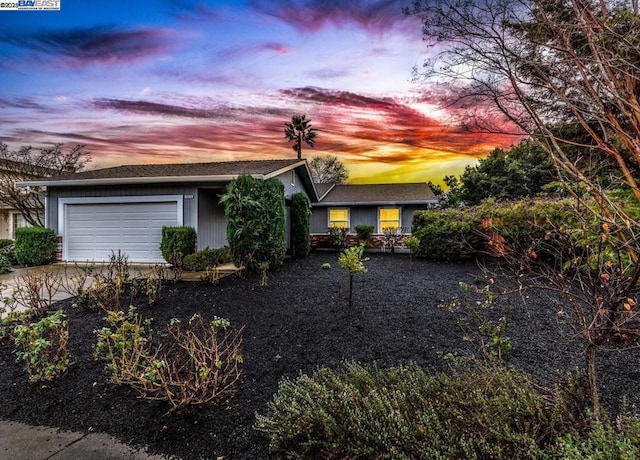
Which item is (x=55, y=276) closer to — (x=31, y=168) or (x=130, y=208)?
(x=130, y=208)

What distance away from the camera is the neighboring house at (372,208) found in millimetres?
17562

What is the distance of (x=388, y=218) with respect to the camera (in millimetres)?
18188

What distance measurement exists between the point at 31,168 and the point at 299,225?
1372 cm

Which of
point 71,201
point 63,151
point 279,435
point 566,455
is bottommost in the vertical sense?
point 279,435

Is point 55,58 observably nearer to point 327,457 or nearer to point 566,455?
point 327,457

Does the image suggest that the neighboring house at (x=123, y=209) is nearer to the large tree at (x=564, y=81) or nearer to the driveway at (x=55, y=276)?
the driveway at (x=55, y=276)

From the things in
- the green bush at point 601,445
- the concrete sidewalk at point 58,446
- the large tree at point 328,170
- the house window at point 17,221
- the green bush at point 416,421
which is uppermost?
the large tree at point 328,170

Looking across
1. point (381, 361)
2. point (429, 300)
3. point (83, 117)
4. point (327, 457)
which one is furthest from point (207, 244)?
point (327, 457)

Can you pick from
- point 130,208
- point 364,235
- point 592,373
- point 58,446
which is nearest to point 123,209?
point 130,208

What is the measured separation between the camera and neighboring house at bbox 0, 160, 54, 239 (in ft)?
49.7

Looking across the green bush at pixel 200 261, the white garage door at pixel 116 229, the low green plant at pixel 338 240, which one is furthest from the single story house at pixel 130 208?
the low green plant at pixel 338 240

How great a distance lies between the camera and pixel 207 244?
1284 cm

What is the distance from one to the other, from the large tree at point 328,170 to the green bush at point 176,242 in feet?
79.7

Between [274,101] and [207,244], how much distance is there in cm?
591
